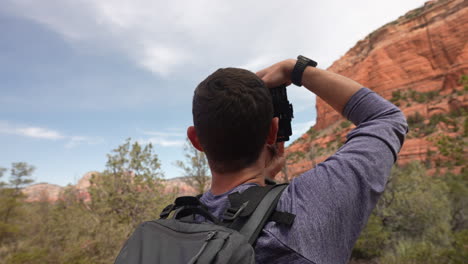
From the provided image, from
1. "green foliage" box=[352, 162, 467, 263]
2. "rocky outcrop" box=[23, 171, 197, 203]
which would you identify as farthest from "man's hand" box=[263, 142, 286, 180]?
"rocky outcrop" box=[23, 171, 197, 203]

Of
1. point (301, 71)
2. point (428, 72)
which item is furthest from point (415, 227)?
point (428, 72)

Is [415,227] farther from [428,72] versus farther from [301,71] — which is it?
[428,72]

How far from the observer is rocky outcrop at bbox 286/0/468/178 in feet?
149

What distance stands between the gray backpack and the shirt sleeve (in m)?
0.04

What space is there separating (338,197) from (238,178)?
0.35 m

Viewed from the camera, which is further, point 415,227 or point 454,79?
point 454,79

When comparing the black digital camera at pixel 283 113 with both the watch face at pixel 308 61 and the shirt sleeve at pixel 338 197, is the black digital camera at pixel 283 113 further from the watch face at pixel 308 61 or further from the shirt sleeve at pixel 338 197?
the shirt sleeve at pixel 338 197

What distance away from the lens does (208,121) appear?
0.94 metres

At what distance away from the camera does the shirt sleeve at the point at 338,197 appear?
793 mm

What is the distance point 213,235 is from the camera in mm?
812

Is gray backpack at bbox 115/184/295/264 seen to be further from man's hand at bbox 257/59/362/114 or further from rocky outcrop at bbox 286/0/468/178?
rocky outcrop at bbox 286/0/468/178

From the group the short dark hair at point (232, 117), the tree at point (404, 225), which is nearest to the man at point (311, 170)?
the short dark hair at point (232, 117)

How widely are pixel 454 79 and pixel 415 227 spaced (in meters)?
45.8

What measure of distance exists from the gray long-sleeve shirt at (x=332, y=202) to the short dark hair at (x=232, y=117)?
0.13 metres
